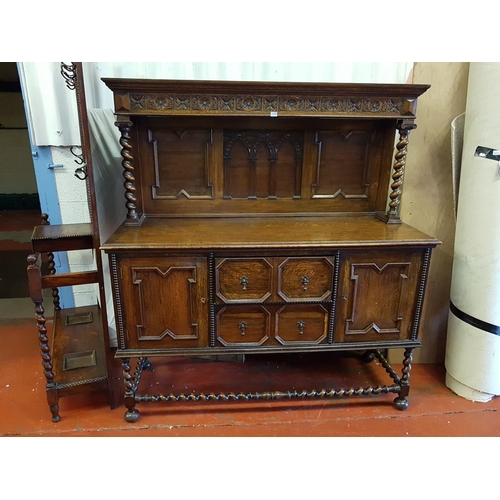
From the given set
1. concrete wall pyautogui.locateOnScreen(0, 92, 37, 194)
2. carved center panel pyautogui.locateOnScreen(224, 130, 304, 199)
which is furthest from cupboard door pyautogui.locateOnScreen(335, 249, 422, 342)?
concrete wall pyautogui.locateOnScreen(0, 92, 37, 194)

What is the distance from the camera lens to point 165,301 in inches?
74.4

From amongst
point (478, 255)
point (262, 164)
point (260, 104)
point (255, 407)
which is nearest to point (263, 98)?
point (260, 104)

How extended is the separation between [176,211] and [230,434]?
130 cm

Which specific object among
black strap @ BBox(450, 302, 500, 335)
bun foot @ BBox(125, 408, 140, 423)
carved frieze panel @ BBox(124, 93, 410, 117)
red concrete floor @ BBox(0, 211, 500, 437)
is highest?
carved frieze panel @ BBox(124, 93, 410, 117)

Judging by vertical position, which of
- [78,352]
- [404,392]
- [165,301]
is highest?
[165,301]

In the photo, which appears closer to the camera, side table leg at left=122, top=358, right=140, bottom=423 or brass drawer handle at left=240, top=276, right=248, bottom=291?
brass drawer handle at left=240, top=276, right=248, bottom=291

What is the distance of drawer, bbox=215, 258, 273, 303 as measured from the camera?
184 cm

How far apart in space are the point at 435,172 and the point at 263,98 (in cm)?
121

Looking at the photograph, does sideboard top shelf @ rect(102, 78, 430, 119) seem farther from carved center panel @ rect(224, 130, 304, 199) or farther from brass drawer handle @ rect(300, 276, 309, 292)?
brass drawer handle @ rect(300, 276, 309, 292)

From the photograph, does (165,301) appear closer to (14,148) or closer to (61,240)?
(61,240)

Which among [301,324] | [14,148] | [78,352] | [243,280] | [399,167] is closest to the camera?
[243,280]

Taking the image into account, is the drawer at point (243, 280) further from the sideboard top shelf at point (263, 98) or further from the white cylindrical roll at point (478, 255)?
the white cylindrical roll at point (478, 255)

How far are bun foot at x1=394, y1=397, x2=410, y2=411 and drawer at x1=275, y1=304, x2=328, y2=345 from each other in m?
0.63

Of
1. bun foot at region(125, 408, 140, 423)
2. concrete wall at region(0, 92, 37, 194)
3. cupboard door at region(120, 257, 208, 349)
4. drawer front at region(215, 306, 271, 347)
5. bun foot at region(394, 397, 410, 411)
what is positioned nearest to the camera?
Result: cupboard door at region(120, 257, 208, 349)
